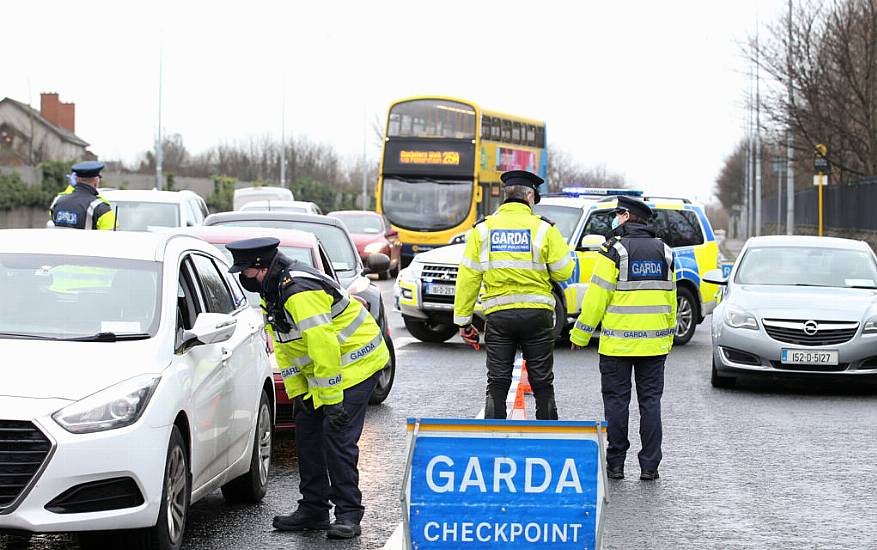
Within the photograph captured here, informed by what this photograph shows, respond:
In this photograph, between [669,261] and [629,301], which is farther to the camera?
[669,261]

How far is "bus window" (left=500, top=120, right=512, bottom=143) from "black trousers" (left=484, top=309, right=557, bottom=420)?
1150 inches

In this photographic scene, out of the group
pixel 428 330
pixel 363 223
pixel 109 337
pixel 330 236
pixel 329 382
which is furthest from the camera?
pixel 363 223

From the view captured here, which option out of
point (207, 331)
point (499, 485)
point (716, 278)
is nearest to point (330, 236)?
point (716, 278)

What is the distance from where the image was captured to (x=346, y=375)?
7.21 meters

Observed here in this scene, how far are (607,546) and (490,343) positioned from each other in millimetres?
2137

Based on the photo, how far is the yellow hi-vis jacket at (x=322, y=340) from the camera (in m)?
6.95

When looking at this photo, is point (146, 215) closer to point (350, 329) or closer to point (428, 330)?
point (428, 330)

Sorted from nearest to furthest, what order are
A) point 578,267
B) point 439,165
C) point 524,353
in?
point 524,353 → point 578,267 → point 439,165

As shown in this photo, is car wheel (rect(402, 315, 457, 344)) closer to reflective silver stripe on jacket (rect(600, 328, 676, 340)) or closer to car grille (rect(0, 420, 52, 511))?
reflective silver stripe on jacket (rect(600, 328, 676, 340))

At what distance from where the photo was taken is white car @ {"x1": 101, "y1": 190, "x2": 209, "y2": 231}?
63.8ft

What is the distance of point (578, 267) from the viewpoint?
58.9 feet

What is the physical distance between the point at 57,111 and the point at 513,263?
9834 cm

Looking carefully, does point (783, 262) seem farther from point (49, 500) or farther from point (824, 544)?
point (49, 500)

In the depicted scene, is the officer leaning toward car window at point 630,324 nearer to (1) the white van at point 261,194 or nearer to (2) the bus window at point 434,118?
(2) the bus window at point 434,118
